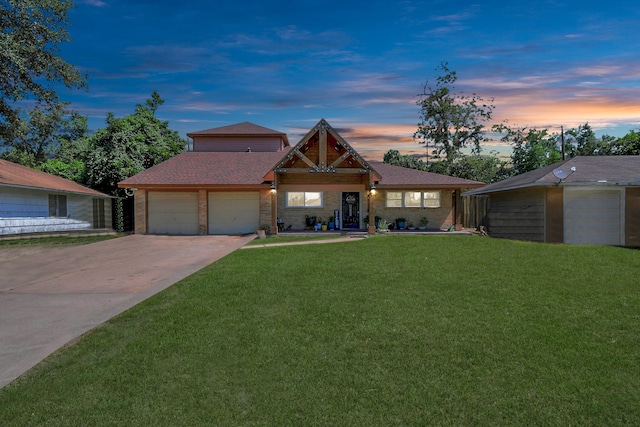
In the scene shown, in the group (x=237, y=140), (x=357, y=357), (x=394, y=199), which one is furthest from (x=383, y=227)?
(x=357, y=357)

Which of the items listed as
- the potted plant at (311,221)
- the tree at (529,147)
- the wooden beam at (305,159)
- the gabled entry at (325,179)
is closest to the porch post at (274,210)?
the gabled entry at (325,179)

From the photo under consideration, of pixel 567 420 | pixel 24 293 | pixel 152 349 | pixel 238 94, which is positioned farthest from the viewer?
pixel 238 94

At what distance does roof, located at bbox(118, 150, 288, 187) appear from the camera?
20875 millimetres

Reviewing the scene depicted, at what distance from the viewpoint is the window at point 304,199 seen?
22312 millimetres

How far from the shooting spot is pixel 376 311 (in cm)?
658

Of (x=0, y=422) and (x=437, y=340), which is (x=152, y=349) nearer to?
(x=0, y=422)

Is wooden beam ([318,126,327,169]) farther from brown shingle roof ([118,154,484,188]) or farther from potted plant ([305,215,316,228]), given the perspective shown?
potted plant ([305,215,316,228])

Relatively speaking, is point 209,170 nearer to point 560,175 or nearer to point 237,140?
point 237,140

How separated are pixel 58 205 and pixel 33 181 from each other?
105 inches

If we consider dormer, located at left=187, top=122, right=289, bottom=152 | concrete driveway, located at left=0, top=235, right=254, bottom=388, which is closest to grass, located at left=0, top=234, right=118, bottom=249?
concrete driveway, located at left=0, top=235, right=254, bottom=388

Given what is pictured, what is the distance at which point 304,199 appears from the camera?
2236cm

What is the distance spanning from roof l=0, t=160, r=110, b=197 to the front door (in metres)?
15.7

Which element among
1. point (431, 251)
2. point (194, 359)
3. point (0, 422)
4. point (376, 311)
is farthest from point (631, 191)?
point (0, 422)

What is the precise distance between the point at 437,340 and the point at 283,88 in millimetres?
25380
